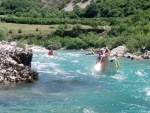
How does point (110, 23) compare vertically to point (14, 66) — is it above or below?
above

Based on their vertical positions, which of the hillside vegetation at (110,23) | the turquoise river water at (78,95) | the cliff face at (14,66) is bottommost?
the turquoise river water at (78,95)

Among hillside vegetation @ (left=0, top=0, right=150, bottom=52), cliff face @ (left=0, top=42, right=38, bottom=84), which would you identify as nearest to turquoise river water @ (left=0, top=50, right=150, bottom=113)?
cliff face @ (left=0, top=42, right=38, bottom=84)

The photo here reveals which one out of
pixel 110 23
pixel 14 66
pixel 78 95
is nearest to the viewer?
pixel 78 95

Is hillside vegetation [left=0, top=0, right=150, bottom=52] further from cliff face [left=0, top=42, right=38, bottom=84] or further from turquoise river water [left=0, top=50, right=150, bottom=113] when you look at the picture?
cliff face [left=0, top=42, right=38, bottom=84]

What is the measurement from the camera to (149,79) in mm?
47656

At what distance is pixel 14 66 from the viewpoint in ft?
130

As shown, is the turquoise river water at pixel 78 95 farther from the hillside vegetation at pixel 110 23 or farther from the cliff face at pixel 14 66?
the hillside vegetation at pixel 110 23

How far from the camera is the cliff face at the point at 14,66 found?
39188 millimetres

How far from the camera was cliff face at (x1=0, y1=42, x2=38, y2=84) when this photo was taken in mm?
39188

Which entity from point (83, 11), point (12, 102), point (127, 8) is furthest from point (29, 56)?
point (83, 11)

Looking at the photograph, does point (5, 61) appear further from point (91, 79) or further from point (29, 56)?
point (91, 79)

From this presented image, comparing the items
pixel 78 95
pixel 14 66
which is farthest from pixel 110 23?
pixel 78 95

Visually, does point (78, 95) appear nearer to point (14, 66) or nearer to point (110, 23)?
point (14, 66)

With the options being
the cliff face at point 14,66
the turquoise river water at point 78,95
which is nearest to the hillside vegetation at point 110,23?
the turquoise river water at point 78,95
